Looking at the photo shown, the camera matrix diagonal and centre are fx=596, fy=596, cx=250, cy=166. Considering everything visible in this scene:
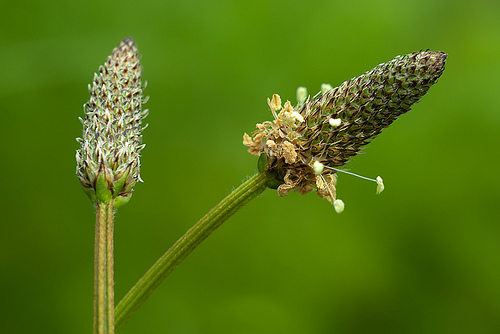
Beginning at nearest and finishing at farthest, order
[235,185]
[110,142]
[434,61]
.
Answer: [434,61] → [110,142] → [235,185]

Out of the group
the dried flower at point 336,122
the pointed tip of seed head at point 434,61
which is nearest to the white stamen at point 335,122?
the dried flower at point 336,122

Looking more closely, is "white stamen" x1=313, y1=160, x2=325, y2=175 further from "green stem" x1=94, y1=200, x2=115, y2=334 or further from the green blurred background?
the green blurred background

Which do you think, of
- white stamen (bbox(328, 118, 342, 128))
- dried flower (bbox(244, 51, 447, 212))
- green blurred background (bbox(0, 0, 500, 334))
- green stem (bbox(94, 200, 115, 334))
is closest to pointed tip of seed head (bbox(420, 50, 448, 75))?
dried flower (bbox(244, 51, 447, 212))

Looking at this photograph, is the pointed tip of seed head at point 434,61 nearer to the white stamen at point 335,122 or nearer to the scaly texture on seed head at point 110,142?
the white stamen at point 335,122

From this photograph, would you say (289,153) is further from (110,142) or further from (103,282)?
(103,282)

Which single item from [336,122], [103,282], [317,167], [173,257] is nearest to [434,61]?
[336,122]

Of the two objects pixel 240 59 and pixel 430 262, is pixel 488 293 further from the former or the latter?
pixel 240 59
